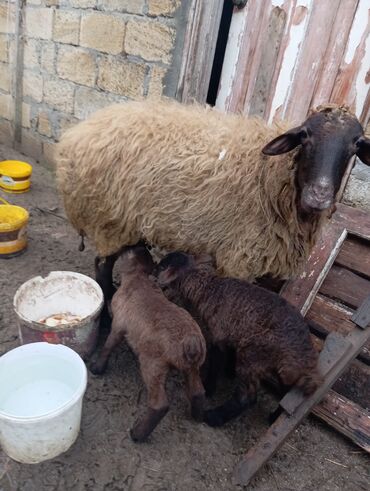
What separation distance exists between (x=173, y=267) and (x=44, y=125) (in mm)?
3978

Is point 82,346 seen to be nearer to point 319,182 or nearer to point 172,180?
point 172,180

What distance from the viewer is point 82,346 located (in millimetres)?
2396

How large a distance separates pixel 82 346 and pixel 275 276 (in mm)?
1301

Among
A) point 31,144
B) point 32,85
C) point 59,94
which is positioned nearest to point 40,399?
point 59,94

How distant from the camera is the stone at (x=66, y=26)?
4.54 metres

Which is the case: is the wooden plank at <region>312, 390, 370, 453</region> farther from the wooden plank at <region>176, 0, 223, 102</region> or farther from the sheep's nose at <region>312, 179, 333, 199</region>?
the wooden plank at <region>176, 0, 223, 102</region>

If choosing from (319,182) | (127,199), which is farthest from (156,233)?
(319,182)

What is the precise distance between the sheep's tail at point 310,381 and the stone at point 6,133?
5814 millimetres

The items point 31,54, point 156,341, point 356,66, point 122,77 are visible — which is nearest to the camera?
point 156,341

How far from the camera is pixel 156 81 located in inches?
148

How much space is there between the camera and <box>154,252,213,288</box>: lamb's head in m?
2.47

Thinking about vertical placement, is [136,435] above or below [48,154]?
below

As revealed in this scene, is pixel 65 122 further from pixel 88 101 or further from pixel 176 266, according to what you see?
pixel 176 266

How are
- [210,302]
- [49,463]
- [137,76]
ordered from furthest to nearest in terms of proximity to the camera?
1. [137,76]
2. [210,302]
3. [49,463]
